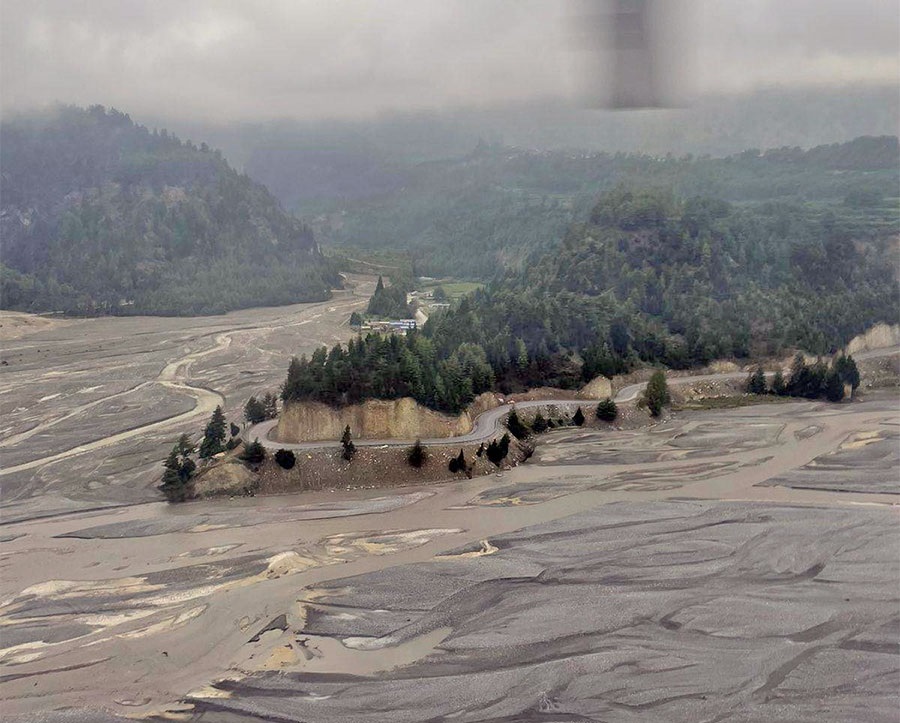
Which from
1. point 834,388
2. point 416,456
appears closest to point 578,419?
point 416,456

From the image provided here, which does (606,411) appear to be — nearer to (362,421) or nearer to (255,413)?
(362,421)

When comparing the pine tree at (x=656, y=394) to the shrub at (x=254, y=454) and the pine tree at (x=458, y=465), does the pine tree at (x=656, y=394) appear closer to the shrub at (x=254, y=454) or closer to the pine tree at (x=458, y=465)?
the pine tree at (x=458, y=465)

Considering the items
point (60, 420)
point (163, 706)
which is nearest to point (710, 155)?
point (60, 420)

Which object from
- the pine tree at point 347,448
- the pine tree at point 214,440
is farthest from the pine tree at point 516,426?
the pine tree at point 214,440

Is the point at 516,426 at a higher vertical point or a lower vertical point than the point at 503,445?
higher

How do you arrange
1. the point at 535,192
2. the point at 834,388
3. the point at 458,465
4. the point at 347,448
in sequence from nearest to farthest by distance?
1. the point at 347,448
2. the point at 458,465
3. the point at 834,388
4. the point at 535,192

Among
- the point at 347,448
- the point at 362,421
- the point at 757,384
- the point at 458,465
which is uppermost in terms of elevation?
the point at 362,421
